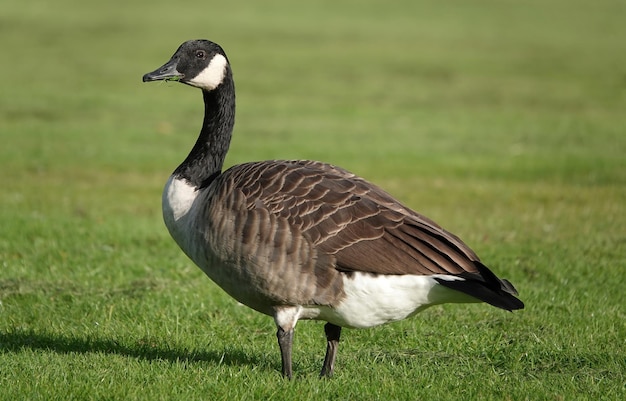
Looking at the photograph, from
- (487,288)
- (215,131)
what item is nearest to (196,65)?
(215,131)

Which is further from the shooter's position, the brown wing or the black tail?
the brown wing

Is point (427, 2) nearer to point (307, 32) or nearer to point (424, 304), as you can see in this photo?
point (307, 32)

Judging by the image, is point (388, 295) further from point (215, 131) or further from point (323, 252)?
point (215, 131)

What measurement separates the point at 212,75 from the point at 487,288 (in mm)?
2601

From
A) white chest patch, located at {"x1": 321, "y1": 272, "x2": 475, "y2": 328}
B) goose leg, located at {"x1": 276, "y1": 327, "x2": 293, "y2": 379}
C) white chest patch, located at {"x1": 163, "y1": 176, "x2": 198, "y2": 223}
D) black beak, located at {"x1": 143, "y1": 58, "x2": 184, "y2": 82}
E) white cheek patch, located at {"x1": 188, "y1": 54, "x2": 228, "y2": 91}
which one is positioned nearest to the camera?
white chest patch, located at {"x1": 321, "y1": 272, "x2": 475, "y2": 328}

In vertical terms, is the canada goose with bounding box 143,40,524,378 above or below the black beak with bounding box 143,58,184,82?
below

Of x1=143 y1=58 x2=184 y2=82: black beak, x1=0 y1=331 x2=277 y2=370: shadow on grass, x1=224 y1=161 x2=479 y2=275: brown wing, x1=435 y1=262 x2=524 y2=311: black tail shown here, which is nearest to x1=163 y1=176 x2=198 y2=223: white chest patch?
x1=224 y1=161 x2=479 y2=275: brown wing

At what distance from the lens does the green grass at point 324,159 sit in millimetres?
6273

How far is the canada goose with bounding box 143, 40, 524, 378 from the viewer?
5.64 metres

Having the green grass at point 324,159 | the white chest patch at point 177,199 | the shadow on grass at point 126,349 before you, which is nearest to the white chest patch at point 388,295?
the green grass at point 324,159

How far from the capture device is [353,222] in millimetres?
5859

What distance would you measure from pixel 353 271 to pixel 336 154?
11.7 metres

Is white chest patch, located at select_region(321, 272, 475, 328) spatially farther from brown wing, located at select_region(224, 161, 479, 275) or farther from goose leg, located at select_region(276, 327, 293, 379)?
goose leg, located at select_region(276, 327, 293, 379)

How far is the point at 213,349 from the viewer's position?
22.7ft
